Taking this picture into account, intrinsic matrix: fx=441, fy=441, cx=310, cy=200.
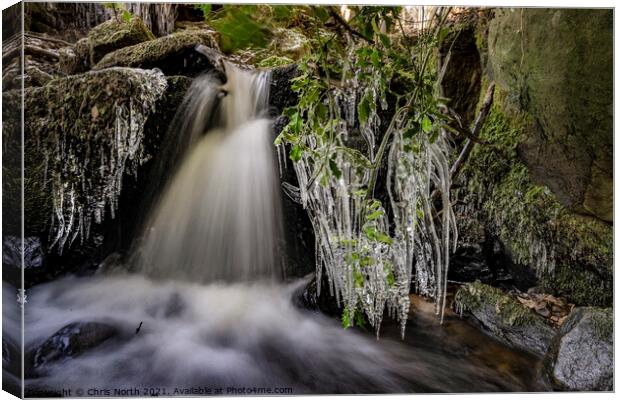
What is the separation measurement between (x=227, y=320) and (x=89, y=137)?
86 centimetres

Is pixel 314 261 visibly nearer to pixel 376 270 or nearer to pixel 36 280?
pixel 376 270

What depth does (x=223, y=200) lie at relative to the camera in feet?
5.56

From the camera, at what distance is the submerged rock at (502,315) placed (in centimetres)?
171

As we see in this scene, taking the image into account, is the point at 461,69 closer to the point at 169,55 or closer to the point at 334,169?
the point at 334,169

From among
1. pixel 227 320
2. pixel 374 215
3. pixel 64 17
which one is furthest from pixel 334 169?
pixel 64 17

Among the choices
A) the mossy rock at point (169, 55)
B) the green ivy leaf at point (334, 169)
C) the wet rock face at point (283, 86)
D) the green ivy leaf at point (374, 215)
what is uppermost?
the mossy rock at point (169, 55)

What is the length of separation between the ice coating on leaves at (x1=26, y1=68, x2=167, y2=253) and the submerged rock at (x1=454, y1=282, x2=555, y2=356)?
137 centimetres

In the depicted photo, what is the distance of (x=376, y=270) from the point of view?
1.67 m

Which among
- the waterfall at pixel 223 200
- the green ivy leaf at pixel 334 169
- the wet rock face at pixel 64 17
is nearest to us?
the green ivy leaf at pixel 334 169

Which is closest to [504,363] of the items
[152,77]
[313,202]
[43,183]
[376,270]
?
[376,270]

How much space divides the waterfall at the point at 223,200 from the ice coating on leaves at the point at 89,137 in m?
0.17

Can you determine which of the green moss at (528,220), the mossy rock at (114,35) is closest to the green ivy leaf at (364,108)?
the green moss at (528,220)

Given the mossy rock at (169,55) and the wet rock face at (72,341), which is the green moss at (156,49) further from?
the wet rock face at (72,341)

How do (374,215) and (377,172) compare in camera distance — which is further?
(377,172)
